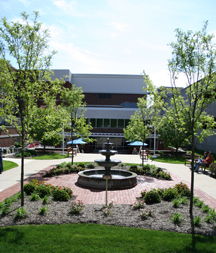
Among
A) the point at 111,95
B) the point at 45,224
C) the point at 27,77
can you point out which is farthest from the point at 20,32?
the point at 111,95

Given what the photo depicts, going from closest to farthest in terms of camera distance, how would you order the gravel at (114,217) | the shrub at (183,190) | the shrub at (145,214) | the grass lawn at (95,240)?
1. the grass lawn at (95,240)
2. the gravel at (114,217)
3. the shrub at (145,214)
4. the shrub at (183,190)

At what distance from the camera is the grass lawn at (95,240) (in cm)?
568

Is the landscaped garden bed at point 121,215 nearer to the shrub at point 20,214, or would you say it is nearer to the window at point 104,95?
the shrub at point 20,214

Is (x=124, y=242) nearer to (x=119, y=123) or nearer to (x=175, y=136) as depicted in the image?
(x=175, y=136)

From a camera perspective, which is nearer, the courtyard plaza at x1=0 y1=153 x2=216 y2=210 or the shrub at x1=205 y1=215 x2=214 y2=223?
the shrub at x1=205 y1=215 x2=214 y2=223

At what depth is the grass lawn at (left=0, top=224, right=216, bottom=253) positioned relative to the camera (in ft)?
18.6

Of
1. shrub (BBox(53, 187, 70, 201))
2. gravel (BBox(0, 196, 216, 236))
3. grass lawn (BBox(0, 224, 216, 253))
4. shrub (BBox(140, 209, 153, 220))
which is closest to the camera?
grass lawn (BBox(0, 224, 216, 253))

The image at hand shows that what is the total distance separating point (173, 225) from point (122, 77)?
143ft

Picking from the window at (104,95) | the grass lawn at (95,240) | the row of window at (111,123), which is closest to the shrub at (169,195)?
the grass lawn at (95,240)

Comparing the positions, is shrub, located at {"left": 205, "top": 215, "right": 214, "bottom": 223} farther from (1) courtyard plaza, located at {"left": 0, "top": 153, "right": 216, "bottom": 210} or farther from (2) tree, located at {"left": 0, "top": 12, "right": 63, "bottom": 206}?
(2) tree, located at {"left": 0, "top": 12, "right": 63, "bottom": 206}

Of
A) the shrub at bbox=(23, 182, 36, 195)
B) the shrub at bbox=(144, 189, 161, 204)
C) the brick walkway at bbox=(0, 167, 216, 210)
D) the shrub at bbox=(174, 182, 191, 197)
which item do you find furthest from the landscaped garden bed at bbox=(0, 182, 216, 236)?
the brick walkway at bbox=(0, 167, 216, 210)

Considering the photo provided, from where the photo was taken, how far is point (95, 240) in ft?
19.7

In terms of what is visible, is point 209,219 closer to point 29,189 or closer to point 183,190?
point 183,190

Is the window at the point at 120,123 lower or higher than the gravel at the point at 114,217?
higher
